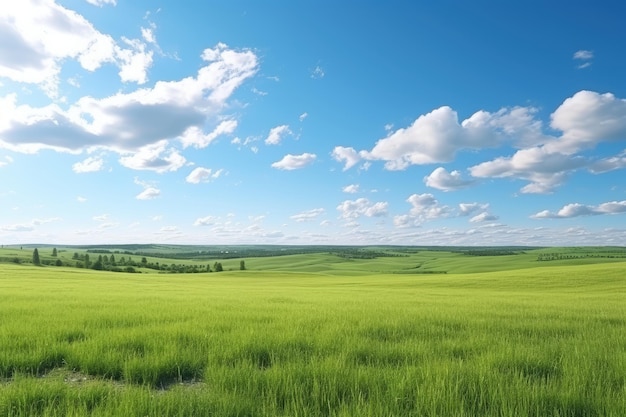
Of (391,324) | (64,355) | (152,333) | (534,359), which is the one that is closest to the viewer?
(534,359)

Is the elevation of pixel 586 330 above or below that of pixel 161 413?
below

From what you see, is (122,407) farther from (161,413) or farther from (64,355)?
(64,355)

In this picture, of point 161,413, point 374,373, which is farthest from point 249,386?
point 374,373

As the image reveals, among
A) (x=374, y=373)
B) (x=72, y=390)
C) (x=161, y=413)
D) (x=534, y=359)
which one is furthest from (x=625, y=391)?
(x=72, y=390)

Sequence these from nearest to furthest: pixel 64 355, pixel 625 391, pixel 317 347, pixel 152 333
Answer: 1. pixel 625 391
2. pixel 64 355
3. pixel 317 347
4. pixel 152 333

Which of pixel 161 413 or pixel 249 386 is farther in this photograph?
pixel 249 386

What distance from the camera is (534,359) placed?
19.3 feet

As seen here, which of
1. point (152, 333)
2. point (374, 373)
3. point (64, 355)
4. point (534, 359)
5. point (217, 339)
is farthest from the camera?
point (152, 333)

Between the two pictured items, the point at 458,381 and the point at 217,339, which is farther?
the point at 217,339

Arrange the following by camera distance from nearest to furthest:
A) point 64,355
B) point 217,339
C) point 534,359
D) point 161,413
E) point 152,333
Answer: point 161,413 < point 534,359 < point 64,355 < point 217,339 < point 152,333

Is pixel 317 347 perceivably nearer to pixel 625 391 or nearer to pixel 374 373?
pixel 374 373

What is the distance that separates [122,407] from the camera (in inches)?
153

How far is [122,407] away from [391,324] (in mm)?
6674

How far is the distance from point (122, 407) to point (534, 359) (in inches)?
205
